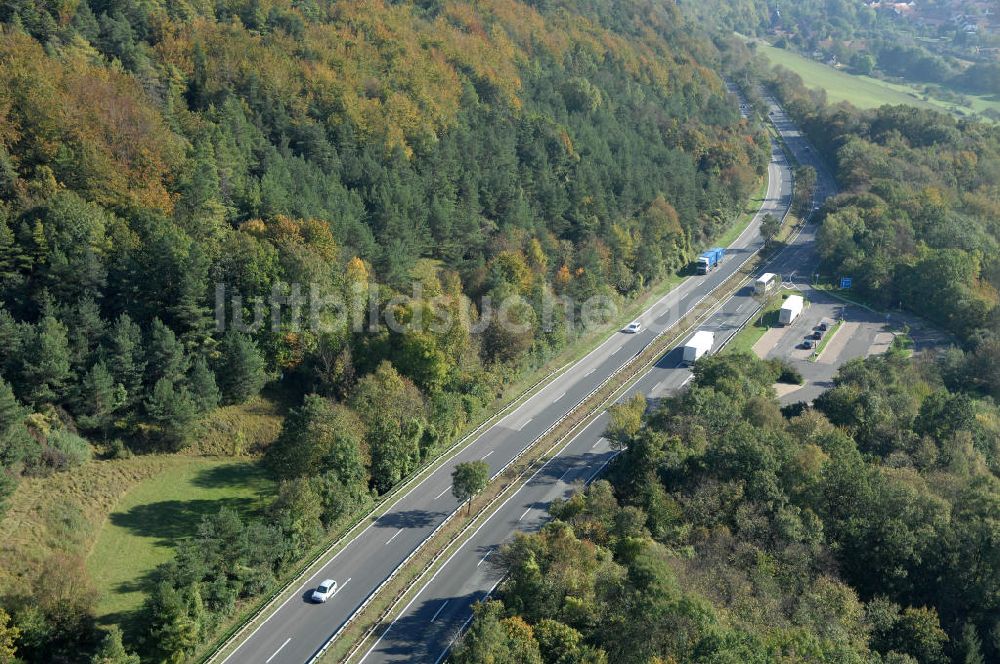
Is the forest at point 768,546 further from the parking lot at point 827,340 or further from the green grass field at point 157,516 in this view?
the green grass field at point 157,516

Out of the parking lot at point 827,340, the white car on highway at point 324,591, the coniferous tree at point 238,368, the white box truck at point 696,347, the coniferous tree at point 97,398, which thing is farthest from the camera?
the white box truck at point 696,347

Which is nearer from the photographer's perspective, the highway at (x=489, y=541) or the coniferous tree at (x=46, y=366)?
the highway at (x=489, y=541)

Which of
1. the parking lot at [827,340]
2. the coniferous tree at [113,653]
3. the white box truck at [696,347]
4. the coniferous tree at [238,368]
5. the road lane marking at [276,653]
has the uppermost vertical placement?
the coniferous tree at [238,368]

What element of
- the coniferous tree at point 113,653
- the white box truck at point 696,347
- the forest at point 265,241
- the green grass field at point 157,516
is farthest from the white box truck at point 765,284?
the coniferous tree at point 113,653

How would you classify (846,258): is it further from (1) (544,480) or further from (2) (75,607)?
(2) (75,607)

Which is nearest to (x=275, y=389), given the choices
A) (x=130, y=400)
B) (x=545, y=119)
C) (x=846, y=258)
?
(x=130, y=400)

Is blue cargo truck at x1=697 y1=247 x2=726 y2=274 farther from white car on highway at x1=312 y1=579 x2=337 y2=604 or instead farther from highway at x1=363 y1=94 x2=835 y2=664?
white car on highway at x1=312 y1=579 x2=337 y2=604
